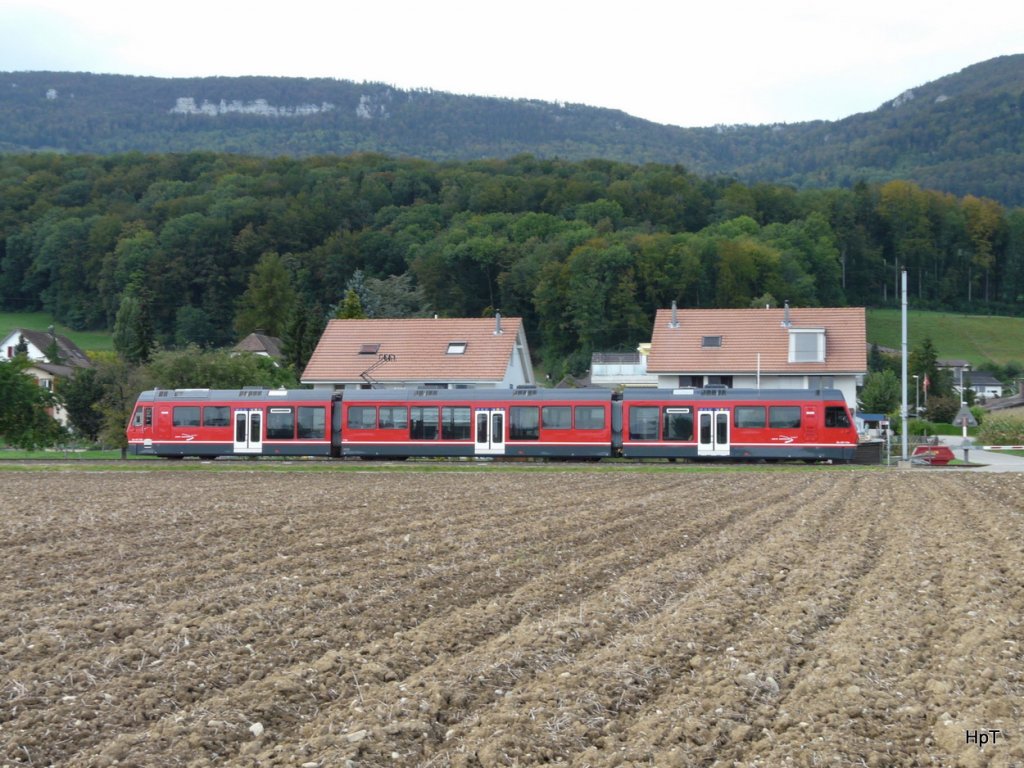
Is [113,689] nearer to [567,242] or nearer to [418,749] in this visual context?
[418,749]

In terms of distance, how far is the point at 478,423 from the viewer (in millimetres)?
43219

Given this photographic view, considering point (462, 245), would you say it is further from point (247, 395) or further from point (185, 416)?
point (185, 416)

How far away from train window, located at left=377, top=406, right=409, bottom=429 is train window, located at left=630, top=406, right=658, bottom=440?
8.07 m

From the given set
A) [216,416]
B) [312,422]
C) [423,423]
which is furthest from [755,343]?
[216,416]

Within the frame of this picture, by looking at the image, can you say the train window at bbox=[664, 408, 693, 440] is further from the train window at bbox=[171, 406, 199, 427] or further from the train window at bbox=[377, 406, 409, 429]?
the train window at bbox=[171, 406, 199, 427]

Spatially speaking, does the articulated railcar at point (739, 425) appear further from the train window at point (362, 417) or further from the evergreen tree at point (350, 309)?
the evergreen tree at point (350, 309)

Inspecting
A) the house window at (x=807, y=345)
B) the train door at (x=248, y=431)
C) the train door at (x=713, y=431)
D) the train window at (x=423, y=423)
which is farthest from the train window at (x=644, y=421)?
the house window at (x=807, y=345)

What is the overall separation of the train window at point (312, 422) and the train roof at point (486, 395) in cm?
107

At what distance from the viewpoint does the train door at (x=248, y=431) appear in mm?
44531

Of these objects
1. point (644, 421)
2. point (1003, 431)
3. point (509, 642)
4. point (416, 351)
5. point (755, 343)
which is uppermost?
point (755, 343)

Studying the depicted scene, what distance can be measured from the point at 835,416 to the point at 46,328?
92.1 m

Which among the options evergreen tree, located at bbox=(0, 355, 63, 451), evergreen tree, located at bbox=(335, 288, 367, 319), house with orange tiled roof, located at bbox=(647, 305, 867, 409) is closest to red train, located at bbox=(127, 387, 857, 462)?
evergreen tree, located at bbox=(0, 355, 63, 451)

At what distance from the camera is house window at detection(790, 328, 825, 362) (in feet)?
179

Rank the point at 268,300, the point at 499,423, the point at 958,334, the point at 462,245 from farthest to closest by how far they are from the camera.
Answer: the point at 958,334 → the point at 268,300 → the point at 462,245 → the point at 499,423
